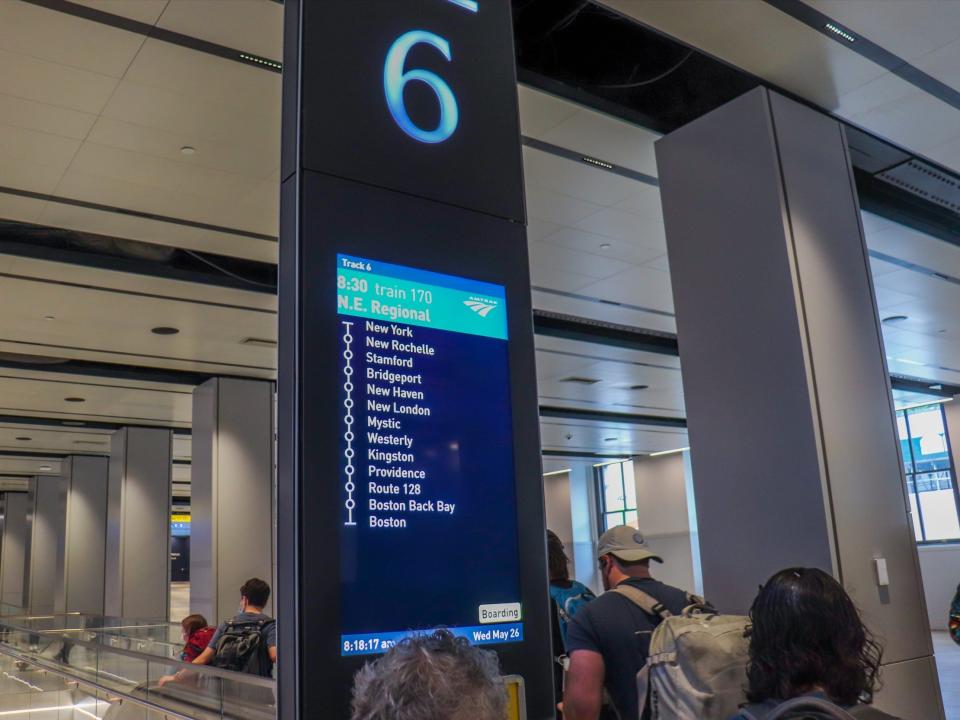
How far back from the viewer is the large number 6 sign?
2.71m

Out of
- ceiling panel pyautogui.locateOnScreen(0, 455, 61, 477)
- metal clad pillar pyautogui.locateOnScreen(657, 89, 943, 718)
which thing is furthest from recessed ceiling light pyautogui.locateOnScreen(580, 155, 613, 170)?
ceiling panel pyautogui.locateOnScreen(0, 455, 61, 477)

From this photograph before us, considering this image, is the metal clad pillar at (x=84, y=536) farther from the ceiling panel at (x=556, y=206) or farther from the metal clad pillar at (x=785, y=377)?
the metal clad pillar at (x=785, y=377)

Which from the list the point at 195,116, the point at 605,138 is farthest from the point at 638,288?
the point at 195,116

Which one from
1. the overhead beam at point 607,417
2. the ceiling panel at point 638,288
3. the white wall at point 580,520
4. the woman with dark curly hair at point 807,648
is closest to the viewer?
the woman with dark curly hair at point 807,648

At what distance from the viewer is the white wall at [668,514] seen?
28078 millimetres

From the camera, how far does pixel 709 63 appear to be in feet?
19.5

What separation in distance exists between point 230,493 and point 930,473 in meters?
17.1

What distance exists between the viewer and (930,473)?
22.2 m

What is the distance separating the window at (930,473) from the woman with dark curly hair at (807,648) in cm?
2172

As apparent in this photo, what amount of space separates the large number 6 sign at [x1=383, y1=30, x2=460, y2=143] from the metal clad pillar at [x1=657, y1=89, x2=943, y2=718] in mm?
3206

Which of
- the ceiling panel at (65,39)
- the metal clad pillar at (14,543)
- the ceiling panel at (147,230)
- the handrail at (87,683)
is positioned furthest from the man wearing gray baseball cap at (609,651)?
the metal clad pillar at (14,543)

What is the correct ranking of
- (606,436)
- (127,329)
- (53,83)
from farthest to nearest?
(606,436), (127,329), (53,83)

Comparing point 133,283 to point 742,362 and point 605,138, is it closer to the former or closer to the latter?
point 605,138

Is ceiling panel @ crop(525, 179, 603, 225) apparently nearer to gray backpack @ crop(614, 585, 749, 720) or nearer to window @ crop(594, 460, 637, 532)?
gray backpack @ crop(614, 585, 749, 720)
